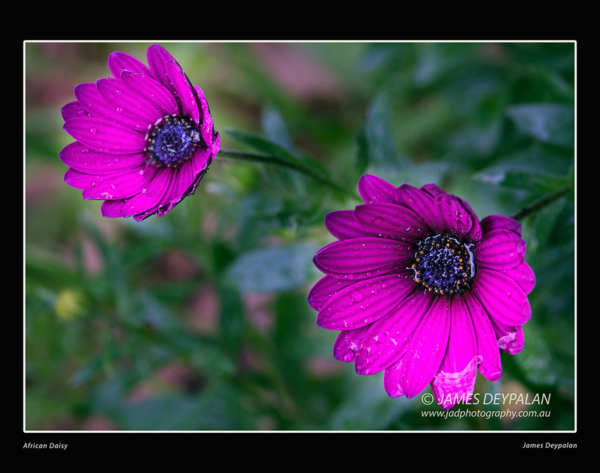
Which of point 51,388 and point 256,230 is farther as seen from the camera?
point 51,388

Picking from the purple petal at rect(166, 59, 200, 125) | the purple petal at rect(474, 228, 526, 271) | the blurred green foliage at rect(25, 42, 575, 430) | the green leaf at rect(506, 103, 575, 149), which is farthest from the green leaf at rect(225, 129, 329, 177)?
the green leaf at rect(506, 103, 575, 149)

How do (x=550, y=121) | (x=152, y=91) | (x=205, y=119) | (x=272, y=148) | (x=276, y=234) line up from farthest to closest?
(x=276, y=234)
(x=550, y=121)
(x=272, y=148)
(x=152, y=91)
(x=205, y=119)

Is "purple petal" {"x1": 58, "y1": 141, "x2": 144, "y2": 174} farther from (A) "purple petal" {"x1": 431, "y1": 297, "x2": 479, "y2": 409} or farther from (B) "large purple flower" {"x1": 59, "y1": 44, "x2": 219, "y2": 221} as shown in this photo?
(A) "purple petal" {"x1": 431, "y1": 297, "x2": 479, "y2": 409}

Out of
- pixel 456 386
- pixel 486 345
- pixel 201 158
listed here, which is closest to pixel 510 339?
pixel 486 345

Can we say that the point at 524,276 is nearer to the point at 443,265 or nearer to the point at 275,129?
the point at 443,265

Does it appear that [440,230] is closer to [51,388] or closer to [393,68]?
[393,68]
